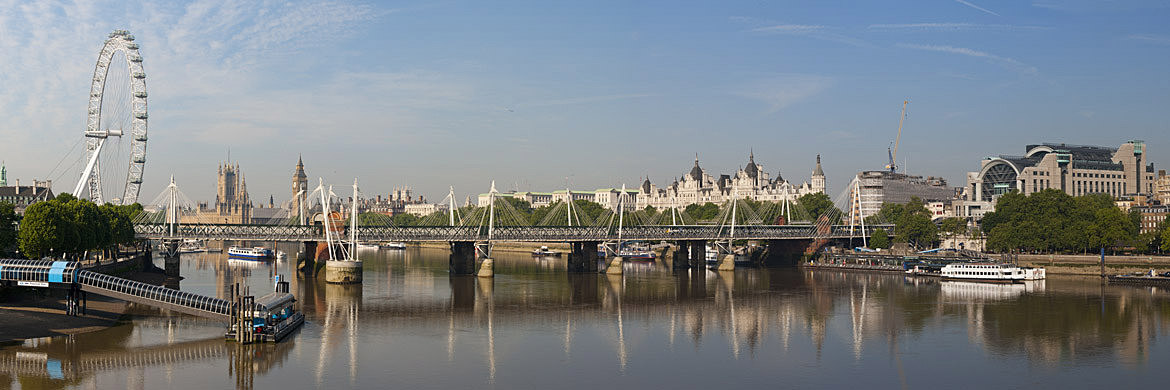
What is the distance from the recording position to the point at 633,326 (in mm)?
71625

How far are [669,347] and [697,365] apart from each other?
6.27m

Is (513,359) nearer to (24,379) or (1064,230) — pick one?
(24,379)

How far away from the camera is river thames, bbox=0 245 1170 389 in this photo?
50969 mm

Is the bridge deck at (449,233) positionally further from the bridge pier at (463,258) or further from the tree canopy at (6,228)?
the tree canopy at (6,228)

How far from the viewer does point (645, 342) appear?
64.0 m

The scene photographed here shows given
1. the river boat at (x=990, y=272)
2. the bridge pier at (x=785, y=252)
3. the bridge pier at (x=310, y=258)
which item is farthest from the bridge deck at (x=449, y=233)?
the river boat at (x=990, y=272)

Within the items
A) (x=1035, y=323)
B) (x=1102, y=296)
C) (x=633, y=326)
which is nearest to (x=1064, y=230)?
(x=1102, y=296)

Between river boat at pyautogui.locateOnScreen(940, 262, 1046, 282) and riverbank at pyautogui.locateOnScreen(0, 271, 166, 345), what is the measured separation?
81489mm

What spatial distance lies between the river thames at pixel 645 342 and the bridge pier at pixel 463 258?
13.7 metres

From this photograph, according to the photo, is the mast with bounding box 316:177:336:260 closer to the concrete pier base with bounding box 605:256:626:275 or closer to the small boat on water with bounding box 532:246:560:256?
the concrete pier base with bounding box 605:256:626:275

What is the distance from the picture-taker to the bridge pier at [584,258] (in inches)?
4823

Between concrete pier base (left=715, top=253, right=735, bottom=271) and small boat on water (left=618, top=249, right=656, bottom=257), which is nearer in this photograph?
concrete pier base (left=715, top=253, right=735, bottom=271)

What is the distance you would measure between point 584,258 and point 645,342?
59.3m

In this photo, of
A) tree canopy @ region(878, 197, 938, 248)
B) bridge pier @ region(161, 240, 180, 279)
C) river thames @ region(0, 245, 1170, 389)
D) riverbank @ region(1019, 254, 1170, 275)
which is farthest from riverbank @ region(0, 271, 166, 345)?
tree canopy @ region(878, 197, 938, 248)
